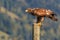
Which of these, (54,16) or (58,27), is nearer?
(54,16)

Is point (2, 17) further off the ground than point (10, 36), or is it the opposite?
point (2, 17)

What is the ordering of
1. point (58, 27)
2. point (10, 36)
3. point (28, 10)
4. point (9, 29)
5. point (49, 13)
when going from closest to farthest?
1. point (49, 13)
2. point (28, 10)
3. point (58, 27)
4. point (9, 29)
5. point (10, 36)

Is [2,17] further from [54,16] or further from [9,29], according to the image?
[54,16]

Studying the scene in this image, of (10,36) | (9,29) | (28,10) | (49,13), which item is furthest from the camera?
(10,36)

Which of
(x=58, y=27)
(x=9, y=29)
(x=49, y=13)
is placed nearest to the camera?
(x=49, y=13)

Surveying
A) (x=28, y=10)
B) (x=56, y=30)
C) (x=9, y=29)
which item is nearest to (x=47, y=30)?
(x=56, y=30)

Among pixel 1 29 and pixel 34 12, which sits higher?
pixel 34 12

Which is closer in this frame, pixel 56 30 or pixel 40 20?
pixel 40 20

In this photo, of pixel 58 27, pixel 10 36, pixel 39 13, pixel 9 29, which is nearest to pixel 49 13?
pixel 39 13

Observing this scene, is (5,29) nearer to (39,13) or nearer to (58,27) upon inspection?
(58,27)
